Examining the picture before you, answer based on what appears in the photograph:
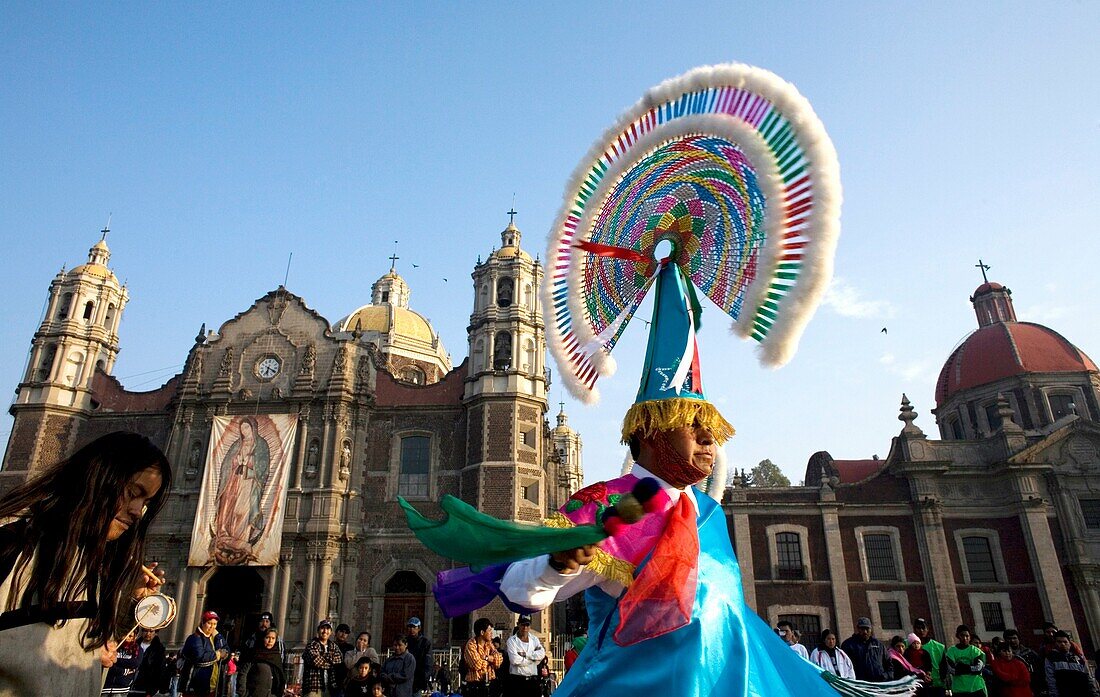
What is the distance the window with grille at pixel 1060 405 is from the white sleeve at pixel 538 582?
106 ft

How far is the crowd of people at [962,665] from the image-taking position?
873cm

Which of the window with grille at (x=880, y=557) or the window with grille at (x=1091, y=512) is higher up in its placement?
the window with grille at (x=1091, y=512)

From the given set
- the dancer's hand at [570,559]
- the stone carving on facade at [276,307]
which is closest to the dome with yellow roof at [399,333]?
the stone carving on facade at [276,307]

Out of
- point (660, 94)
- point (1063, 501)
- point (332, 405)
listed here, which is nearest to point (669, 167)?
point (660, 94)

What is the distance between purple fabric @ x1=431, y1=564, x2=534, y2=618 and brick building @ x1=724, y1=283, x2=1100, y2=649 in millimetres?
22663

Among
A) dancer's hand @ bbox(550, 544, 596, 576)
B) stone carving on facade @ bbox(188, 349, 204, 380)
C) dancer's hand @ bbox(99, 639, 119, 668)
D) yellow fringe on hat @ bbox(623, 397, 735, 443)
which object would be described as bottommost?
dancer's hand @ bbox(99, 639, 119, 668)

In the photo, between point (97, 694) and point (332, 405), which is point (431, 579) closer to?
point (332, 405)

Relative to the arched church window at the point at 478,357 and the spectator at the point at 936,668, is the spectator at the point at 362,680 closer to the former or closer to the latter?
the spectator at the point at 936,668

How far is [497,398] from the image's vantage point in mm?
23906

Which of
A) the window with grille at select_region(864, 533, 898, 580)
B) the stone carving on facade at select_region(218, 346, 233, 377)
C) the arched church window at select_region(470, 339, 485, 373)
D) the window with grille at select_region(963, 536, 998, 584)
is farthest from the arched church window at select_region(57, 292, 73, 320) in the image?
the window with grille at select_region(963, 536, 998, 584)

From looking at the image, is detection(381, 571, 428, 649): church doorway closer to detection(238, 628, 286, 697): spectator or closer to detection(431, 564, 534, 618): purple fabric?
detection(238, 628, 286, 697): spectator

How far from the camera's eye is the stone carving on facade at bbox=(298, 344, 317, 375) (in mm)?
25219

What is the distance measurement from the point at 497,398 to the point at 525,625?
14.9 metres

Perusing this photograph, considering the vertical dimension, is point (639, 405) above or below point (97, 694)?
above
